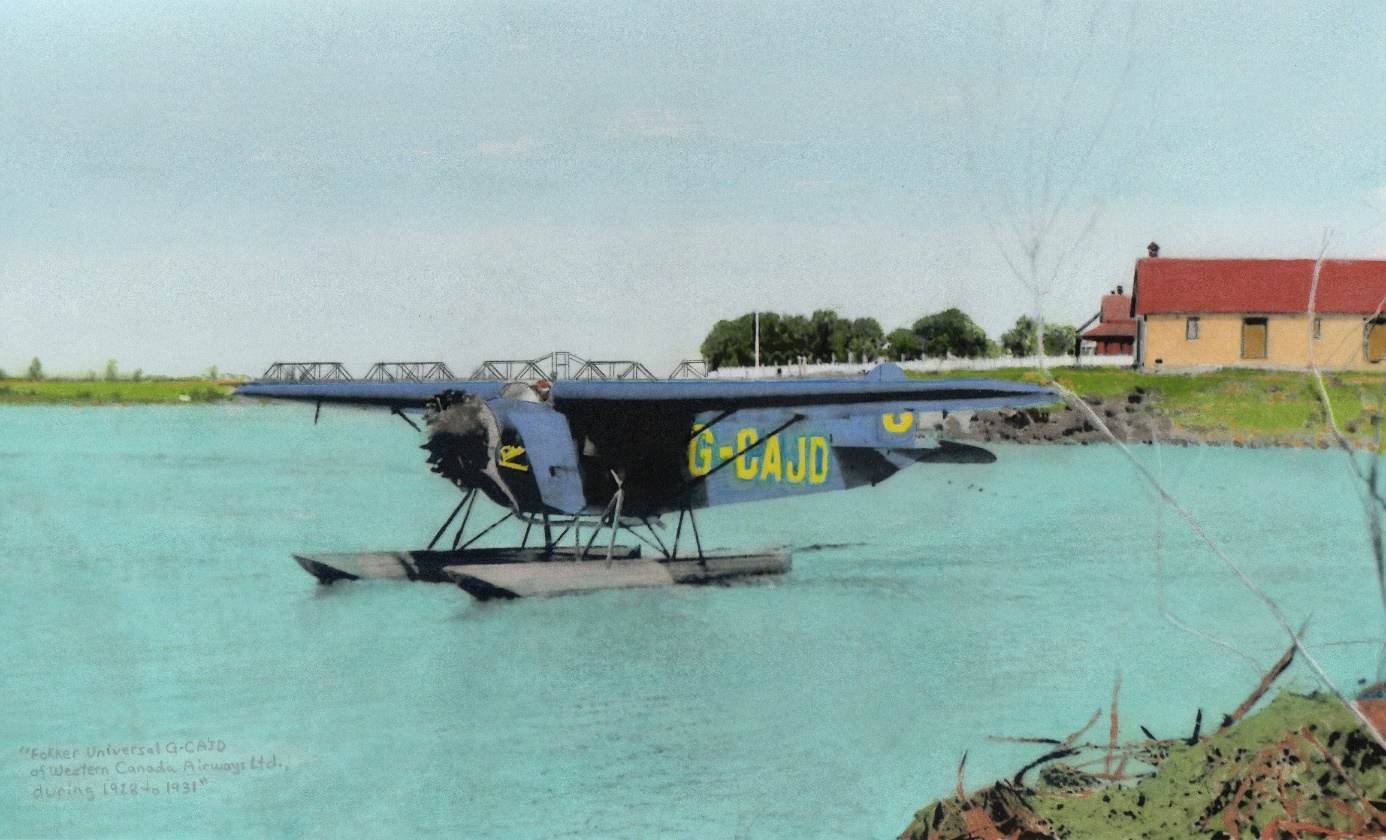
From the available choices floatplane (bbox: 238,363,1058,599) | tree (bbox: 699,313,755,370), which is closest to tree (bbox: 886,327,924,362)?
tree (bbox: 699,313,755,370)

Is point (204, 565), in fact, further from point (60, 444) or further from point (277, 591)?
point (60, 444)

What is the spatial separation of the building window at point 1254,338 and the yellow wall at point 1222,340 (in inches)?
5.2

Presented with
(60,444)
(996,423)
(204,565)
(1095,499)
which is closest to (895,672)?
(204,565)

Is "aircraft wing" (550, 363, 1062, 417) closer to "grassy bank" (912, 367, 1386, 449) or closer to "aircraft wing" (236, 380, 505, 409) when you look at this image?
"aircraft wing" (236, 380, 505, 409)

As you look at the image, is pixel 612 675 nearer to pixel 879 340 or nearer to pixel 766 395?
pixel 766 395

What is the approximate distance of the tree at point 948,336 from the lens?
190 feet

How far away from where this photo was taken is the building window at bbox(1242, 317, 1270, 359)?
1460 inches

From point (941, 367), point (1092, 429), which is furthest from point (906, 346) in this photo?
point (1092, 429)

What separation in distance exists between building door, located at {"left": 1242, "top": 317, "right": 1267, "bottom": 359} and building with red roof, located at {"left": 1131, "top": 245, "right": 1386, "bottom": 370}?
3 cm

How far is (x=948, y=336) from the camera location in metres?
58.3

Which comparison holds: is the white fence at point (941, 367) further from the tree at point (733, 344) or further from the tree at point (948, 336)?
the tree at point (948, 336)

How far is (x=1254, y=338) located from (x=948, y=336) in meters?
21.6

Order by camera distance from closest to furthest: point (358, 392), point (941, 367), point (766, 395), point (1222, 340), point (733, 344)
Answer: point (766, 395)
point (358, 392)
point (1222, 340)
point (941, 367)
point (733, 344)

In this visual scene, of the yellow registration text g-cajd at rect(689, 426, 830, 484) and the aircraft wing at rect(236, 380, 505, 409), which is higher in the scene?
the aircraft wing at rect(236, 380, 505, 409)
